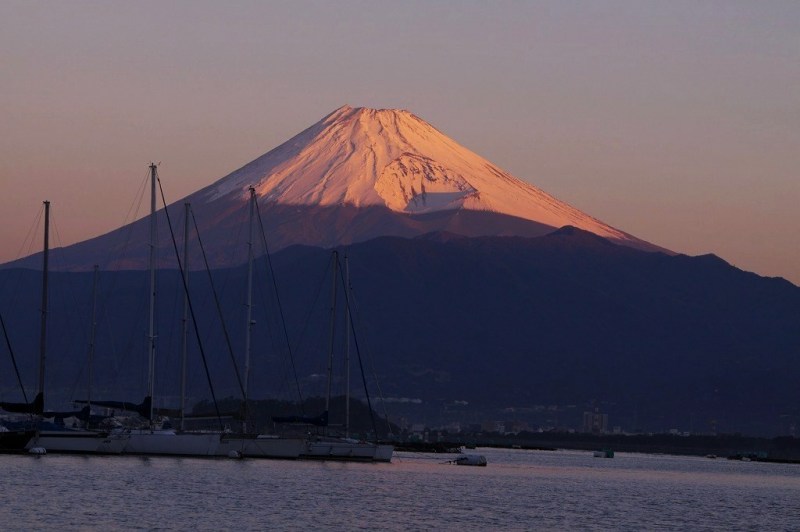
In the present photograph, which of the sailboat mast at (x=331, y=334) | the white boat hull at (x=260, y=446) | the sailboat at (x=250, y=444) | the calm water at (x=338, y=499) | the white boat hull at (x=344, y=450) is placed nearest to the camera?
the calm water at (x=338, y=499)

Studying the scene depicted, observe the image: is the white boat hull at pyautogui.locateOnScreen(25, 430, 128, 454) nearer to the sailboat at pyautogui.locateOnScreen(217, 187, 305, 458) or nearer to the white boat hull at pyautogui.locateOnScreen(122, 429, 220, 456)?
the white boat hull at pyautogui.locateOnScreen(122, 429, 220, 456)

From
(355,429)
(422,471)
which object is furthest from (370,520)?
(355,429)

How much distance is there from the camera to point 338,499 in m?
61.8

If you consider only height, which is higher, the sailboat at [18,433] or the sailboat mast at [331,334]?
the sailboat mast at [331,334]

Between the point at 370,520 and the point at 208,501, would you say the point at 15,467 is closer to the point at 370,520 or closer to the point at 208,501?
the point at 208,501

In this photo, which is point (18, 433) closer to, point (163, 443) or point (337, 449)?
point (163, 443)

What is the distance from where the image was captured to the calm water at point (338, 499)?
52.0m

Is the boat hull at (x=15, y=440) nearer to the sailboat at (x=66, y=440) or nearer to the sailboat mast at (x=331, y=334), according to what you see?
the sailboat at (x=66, y=440)

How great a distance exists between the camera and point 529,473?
328ft

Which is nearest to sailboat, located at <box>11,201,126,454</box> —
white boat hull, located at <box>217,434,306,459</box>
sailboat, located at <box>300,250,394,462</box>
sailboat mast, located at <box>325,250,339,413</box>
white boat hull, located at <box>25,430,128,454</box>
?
white boat hull, located at <box>25,430,128,454</box>

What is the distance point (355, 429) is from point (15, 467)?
350 ft

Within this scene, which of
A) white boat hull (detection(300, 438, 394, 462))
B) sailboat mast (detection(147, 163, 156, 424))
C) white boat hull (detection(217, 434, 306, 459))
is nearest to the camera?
sailboat mast (detection(147, 163, 156, 424))

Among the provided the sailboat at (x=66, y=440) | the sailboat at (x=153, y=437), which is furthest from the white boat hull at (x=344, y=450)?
the sailboat at (x=66, y=440)

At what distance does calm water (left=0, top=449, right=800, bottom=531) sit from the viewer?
171 ft
